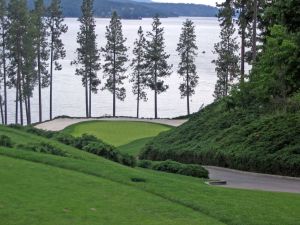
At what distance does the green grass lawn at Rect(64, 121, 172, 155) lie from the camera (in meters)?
37.3

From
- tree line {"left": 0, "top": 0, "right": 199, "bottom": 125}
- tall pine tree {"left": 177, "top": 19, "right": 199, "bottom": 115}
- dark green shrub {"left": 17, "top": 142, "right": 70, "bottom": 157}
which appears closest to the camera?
dark green shrub {"left": 17, "top": 142, "right": 70, "bottom": 157}

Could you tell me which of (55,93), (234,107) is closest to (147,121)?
(234,107)

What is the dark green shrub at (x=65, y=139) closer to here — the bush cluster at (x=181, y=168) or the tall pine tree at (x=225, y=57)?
the bush cluster at (x=181, y=168)

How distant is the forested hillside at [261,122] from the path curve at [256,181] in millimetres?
423

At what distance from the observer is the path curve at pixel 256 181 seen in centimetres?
1713

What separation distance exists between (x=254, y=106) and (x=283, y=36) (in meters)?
10.8

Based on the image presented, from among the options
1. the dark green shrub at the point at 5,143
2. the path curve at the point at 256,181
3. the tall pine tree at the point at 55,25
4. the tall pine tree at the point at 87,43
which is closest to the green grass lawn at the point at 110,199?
the dark green shrub at the point at 5,143

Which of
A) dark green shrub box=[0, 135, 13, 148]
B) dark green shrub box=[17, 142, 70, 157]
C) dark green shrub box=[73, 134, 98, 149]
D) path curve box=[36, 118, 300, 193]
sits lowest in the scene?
path curve box=[36, 118, 300, 193]

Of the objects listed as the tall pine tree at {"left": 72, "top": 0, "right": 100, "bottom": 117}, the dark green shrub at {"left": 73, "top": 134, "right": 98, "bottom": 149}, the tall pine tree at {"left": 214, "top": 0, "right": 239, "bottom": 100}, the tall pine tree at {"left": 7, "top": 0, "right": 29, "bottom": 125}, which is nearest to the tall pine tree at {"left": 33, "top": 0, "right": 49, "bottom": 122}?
the tall pine tree at {"left": 7, "top": 0, "right": 29, "bottom": 125}

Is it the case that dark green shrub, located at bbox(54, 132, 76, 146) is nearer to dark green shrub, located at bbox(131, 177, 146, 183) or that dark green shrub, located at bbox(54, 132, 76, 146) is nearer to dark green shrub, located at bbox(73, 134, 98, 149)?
dark green shrub, located at bbox(73, 134, 98, 149)

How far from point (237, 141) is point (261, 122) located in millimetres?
1622

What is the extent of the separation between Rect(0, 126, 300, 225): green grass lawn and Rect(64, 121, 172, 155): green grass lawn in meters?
20.6

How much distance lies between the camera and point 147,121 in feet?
164

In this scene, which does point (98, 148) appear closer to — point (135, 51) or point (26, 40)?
point (26, 40)
